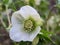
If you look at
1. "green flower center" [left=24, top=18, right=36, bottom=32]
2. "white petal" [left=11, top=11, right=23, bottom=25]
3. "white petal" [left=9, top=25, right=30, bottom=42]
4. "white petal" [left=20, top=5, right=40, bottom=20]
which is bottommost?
"white petal" [left=9, top=25, right=30, bottom=42]

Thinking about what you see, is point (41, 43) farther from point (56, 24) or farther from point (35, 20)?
point (56, 24)

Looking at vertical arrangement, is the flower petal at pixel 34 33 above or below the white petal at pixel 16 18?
below

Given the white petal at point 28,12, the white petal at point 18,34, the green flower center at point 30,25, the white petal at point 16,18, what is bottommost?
the white petal at point 18,34

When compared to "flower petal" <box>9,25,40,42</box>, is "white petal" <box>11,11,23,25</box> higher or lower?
higher
